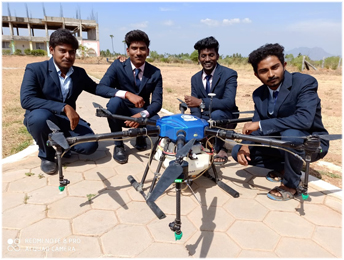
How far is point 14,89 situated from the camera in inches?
474

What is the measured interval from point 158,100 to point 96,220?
8.47 ft

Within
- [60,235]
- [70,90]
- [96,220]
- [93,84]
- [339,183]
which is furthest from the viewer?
[93,84]

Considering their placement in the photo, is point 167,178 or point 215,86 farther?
point 215,86

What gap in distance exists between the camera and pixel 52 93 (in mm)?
4000

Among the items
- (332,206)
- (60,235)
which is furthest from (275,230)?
(60,235)

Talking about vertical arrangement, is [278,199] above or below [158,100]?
below

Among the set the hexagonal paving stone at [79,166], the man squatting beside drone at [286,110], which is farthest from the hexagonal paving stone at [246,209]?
the hexagonal paving stone at [79,166]

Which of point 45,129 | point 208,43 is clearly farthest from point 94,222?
point 208,43

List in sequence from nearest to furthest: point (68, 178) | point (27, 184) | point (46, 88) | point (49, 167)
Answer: point (27, 184) → point (68, 178) → point (49, 167) → point (46, 88)

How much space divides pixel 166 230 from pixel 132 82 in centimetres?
286

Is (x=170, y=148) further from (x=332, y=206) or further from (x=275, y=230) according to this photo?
(x=332, y=206)

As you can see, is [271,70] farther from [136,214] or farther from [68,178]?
[68,178]

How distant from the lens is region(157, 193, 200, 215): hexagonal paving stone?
3.00 metres

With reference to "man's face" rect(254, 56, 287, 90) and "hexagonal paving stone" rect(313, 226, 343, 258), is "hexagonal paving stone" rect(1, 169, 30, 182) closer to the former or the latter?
"man's face" rect(254, 56, 287, 90)
